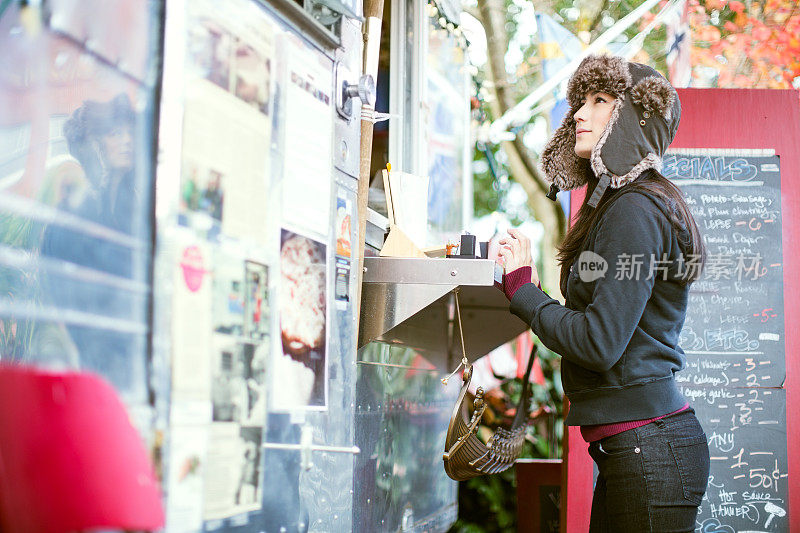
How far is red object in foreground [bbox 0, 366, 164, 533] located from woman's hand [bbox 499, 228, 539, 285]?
1455 mm

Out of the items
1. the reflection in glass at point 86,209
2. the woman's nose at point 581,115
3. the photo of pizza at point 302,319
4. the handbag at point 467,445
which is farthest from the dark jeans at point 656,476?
the reflection in glass at point 86,209

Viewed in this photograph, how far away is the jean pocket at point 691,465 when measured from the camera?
2102 millimetres

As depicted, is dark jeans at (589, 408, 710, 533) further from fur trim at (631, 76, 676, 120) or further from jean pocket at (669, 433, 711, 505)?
fur trim at (631, 76, 676, 120)

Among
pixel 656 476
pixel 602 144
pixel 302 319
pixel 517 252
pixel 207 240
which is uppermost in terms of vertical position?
pixel 602 144

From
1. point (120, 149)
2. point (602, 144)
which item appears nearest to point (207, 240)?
point (120, 149)

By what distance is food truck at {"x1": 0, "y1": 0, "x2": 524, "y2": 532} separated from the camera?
136 cm

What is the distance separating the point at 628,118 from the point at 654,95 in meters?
0.09

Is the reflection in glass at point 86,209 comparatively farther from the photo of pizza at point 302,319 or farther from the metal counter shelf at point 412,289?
the metal counter shelf at point 412,289

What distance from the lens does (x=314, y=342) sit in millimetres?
2043

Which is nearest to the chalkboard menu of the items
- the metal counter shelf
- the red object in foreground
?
the metal counter shelf

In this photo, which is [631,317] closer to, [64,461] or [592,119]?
[592,119]

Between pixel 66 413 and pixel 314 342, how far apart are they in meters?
0.92

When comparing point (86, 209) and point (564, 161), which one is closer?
point (86, 209)

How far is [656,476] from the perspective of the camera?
209cm
